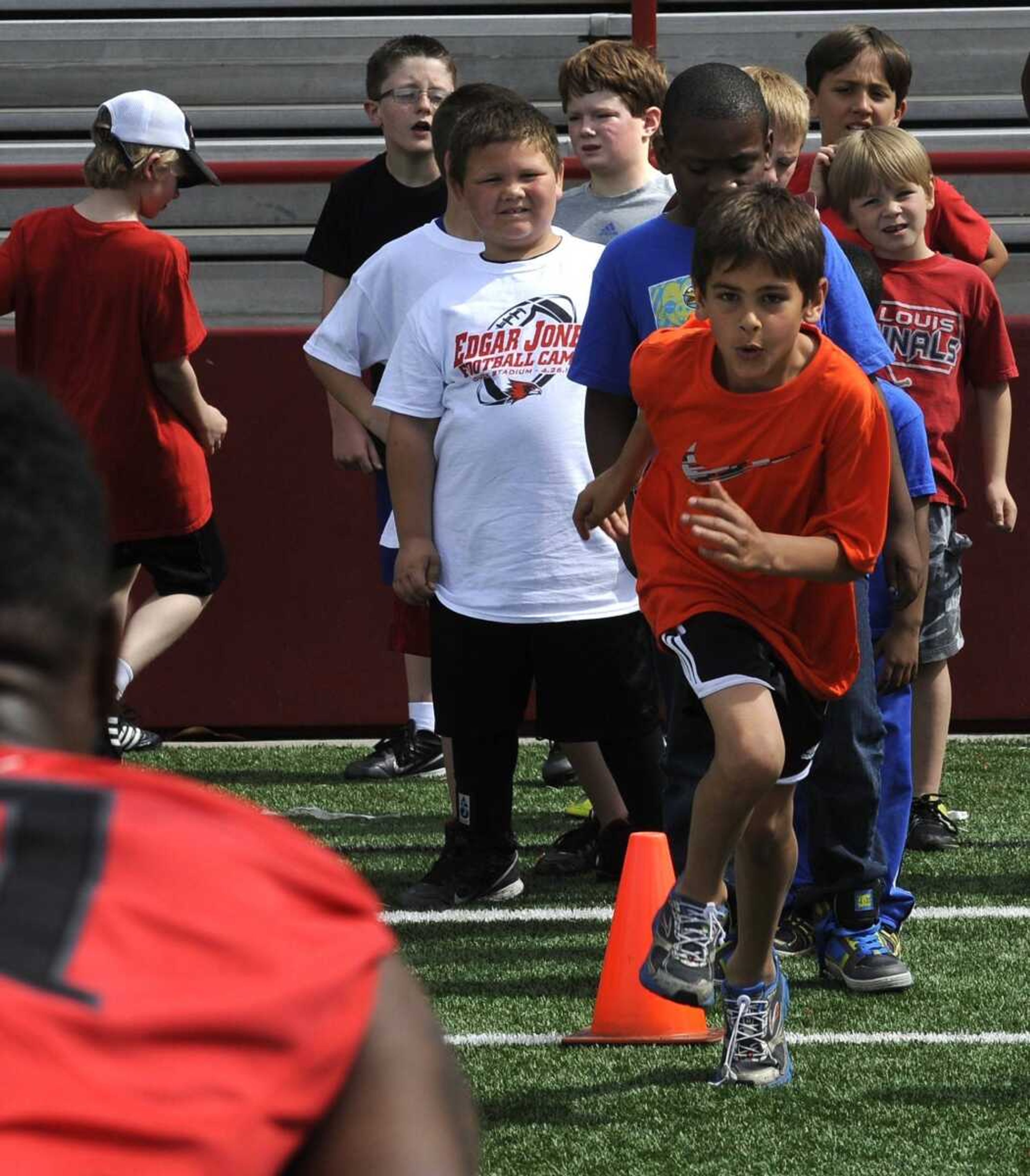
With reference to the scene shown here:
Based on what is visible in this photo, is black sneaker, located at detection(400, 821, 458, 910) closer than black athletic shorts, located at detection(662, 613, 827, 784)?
No

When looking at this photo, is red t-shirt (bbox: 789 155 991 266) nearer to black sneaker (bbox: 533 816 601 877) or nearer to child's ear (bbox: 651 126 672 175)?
child's ear (bbox: 651 126 672 175)

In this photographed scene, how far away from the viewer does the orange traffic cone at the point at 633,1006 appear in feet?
12.5

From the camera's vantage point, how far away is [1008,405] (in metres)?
5.57

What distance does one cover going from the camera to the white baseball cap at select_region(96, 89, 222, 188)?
19.5 feet

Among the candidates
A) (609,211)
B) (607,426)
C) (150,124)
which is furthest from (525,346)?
(150,124)

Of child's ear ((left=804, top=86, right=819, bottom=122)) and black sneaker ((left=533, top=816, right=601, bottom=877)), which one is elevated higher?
child's ear ((left=804, top=86, right=819, bottom=122))

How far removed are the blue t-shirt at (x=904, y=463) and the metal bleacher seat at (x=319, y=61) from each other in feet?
19.4

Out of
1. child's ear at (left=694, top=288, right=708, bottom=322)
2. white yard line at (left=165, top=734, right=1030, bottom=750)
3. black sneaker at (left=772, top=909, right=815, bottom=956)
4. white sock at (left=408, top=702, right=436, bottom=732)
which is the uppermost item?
child's ear at (left=694, top=288, right=708, bottom=322)

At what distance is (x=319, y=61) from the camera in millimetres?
10430

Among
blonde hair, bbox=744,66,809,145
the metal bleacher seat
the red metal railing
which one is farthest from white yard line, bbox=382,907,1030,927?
the metal bleacher seat

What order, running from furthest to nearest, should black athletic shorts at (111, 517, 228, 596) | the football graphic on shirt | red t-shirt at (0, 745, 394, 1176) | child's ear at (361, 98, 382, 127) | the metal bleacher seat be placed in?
1. the metal bleacher seat
2. child's ear at (361, 98, 382, 127)
3. black athletic shorts at (111, 517, 228, 596)
4. the football graphic on shirt
5. red t-shirt at (0, 745, 394, 1176)

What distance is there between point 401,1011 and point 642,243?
3.32 meters

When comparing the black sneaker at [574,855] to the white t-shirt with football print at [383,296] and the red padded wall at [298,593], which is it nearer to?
the white t-shirt with football print at [383,296]

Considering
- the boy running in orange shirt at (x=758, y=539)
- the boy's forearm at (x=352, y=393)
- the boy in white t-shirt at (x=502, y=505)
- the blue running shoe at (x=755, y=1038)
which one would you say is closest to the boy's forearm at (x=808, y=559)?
the boy running in orange shirt at (x=758, y=539)
